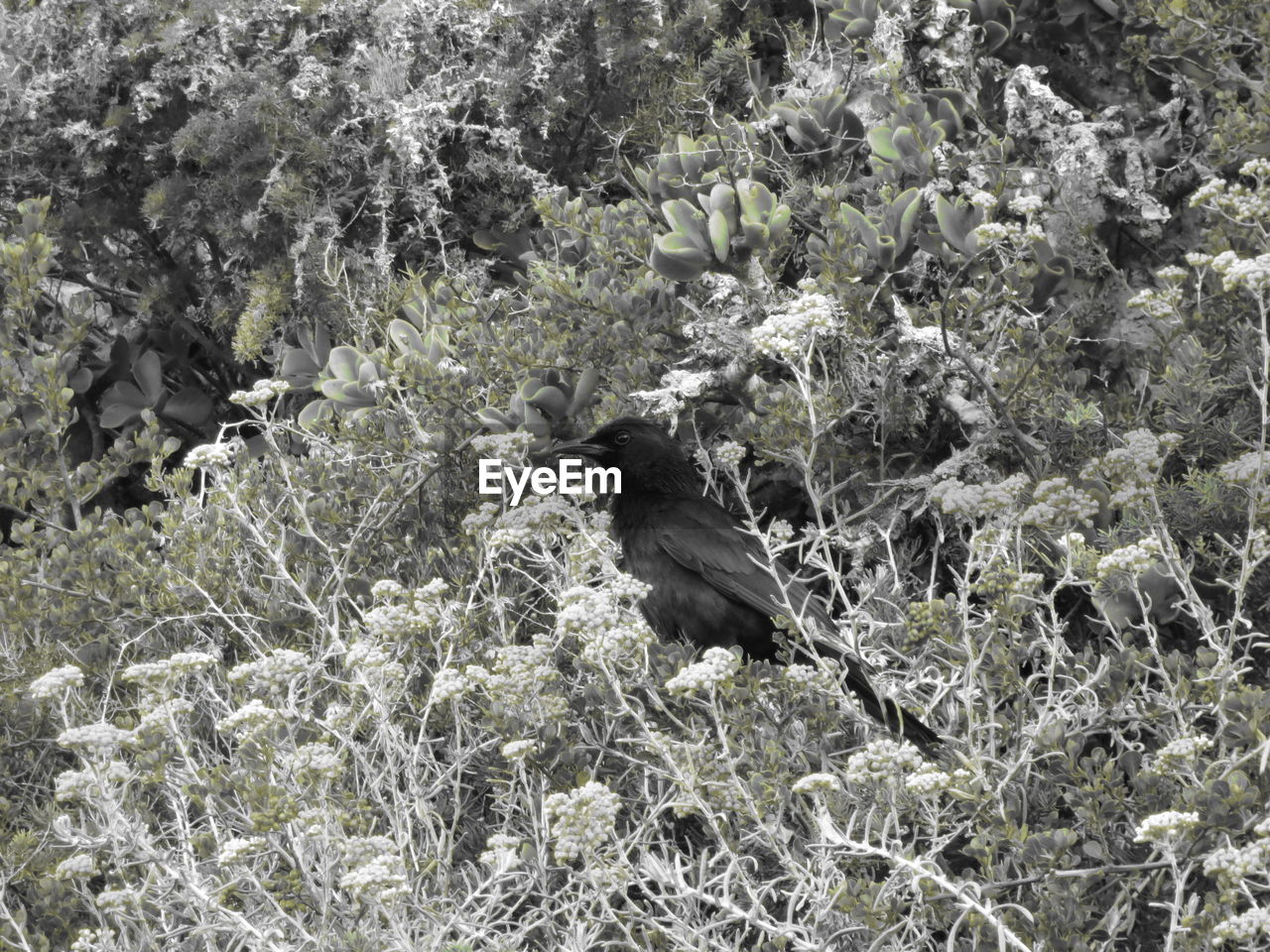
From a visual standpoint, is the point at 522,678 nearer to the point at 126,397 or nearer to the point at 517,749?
the point at 517,749

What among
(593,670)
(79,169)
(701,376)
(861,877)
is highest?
(79,169)

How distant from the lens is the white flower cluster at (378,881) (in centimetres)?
252

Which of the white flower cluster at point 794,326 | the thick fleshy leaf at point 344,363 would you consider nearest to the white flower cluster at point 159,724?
the white flower cluster at point 794,326

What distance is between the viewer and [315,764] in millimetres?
2809

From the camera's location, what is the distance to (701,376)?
4.41 m

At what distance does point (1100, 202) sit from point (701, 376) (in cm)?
168

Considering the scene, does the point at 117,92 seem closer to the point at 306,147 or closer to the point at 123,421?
the point at 306,147

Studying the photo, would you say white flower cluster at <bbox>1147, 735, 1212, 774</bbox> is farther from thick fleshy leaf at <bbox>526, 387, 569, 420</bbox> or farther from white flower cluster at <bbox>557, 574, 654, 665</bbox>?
thick fleshy leaf at <bbox>526, 387, 569, 420</bbox>

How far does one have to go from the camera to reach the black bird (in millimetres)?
4418

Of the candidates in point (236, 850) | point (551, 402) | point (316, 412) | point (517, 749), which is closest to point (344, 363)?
point (316, 412)

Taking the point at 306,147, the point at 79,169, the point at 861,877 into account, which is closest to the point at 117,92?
the point at 79,169

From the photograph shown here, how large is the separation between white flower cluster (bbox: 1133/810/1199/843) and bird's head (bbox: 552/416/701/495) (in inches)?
97.1

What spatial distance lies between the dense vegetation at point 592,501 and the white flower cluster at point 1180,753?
11 mm

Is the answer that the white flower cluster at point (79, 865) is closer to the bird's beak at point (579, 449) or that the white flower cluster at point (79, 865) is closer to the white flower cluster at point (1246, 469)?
the bird's beak at point (579, 449)
